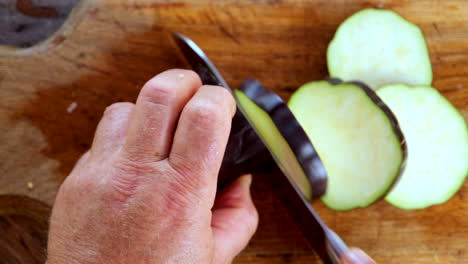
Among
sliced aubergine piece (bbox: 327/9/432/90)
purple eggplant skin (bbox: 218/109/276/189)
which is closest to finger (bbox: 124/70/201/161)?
purple eggplant skin (bbox: 218/109/276/189)

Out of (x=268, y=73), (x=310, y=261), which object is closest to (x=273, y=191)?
(x=310, y=261)

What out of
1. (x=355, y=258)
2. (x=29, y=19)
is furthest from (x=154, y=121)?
(x=29, y=19)

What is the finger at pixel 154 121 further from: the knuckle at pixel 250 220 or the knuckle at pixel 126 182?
the knuckle at pixel 250 220

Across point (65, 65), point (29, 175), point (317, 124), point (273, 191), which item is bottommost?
point (273, 191)

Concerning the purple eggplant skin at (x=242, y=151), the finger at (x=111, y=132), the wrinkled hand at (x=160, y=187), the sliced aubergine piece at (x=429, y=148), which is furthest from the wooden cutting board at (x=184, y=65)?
the wrinkled hand at (x=160, y=187)

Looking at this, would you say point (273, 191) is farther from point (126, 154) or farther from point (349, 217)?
point (126, 154)

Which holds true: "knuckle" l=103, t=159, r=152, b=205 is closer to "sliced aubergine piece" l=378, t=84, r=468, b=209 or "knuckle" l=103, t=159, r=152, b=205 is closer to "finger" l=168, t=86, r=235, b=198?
"finger" l=168, t=86, r=235, b=198
